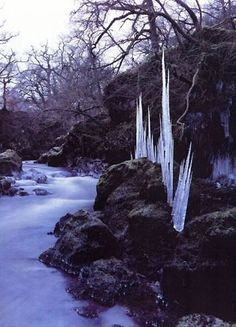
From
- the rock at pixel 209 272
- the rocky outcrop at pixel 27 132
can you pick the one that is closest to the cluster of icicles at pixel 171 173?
the rock at pixel 209 272

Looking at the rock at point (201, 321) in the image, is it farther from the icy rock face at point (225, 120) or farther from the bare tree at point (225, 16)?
the bare tree at point (225, 16)

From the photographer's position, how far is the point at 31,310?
4.91m

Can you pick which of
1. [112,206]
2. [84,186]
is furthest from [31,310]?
[84,186]

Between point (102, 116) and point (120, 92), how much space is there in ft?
12.2

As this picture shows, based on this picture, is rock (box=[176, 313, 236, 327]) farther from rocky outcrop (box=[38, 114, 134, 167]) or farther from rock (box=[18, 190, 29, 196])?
rocky outcrop (box=[38, 114, 134, 167])

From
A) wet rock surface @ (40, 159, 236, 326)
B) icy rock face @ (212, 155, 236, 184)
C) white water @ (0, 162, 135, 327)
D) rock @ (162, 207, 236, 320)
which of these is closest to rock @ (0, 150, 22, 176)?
white water @ (0, 162, 135, 327)

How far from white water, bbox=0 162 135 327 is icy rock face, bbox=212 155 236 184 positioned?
138 inches

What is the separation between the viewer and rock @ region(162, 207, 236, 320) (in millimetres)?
4613

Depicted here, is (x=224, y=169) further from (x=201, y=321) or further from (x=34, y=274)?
(x=201, y=321)

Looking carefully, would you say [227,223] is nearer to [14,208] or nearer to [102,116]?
[14,208]

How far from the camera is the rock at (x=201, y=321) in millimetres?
3943

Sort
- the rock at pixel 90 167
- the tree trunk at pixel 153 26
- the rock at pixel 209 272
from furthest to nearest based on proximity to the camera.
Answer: the rock at pixel 90 167, the tree trunk at pixel 153 26, the rock at pixel 209 272

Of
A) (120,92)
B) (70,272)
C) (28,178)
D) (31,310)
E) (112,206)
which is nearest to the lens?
(31,310)

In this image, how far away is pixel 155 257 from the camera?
5762mm
